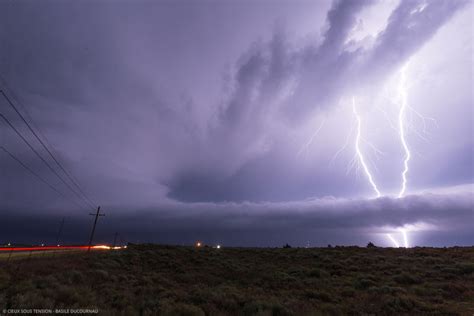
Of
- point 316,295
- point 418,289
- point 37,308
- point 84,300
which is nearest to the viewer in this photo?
point 37,308

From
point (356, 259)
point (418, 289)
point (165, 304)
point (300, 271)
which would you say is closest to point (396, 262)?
point (356, 259)

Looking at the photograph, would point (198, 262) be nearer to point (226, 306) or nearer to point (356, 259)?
point (356, 259)

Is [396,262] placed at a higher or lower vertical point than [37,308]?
higher

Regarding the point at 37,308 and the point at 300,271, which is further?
the point at 300,271

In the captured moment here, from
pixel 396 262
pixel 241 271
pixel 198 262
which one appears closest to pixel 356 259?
pixel 396 262

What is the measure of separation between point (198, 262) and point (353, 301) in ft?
76.7

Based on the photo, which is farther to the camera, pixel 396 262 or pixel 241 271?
pixel 396 262

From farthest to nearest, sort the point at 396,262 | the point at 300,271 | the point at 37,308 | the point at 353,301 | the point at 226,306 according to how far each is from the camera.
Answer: the point at 396,262, the point at 300,271, the point at 353,301, the point at 226,306, the point at 37,308

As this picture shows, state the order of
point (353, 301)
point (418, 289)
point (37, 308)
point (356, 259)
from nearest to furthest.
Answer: point (37, 308) < point (353, 301) < point (418, 289) < point (356, 259)

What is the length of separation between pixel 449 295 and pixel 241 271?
53.8 ft

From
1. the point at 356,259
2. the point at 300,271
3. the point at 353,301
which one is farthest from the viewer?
the point at 356,259

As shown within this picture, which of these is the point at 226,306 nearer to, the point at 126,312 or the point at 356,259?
the point at 126,312

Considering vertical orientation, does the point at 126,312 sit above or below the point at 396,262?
below

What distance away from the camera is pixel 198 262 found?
3338 cm
